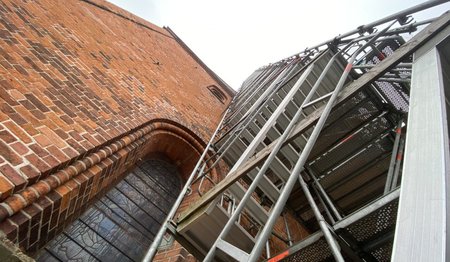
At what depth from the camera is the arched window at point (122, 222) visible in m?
3.62

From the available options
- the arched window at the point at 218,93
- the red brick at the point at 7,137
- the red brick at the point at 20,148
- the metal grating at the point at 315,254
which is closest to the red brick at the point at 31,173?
the red brick at the point at 20,148

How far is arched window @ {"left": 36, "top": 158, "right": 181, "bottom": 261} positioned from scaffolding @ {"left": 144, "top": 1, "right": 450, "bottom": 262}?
1186 mm

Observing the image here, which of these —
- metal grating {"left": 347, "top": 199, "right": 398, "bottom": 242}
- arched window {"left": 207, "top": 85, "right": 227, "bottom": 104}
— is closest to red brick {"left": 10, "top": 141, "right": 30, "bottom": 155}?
metal grating {"left": 347, "top": 199, "right": 398, "bottom": 242}

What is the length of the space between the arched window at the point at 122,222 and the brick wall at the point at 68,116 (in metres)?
0.25

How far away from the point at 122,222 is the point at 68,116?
1.73 meters

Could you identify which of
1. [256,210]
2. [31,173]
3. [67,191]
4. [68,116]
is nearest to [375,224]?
[256,210]

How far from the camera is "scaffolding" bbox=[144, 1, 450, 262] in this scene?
127 cm

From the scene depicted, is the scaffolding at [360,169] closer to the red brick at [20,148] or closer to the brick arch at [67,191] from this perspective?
the brick arch at [67,191]

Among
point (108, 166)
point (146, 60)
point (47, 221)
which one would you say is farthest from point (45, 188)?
point (146, 60)

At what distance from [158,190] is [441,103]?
4439 millimetres

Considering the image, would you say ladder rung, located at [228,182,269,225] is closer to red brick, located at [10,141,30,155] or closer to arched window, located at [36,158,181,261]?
arched window, located at [36,158,181,261]

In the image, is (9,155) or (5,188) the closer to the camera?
(5,188)

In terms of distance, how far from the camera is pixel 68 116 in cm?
342

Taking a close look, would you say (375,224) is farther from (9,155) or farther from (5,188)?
(9,155)
